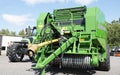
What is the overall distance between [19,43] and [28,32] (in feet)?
9.50

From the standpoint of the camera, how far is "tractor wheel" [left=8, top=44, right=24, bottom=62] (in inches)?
603

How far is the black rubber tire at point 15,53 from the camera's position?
15305mm

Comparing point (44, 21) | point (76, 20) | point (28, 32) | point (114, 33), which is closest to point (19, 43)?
point (28, 32)

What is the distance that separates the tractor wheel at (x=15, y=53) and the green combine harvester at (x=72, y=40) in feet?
15.0

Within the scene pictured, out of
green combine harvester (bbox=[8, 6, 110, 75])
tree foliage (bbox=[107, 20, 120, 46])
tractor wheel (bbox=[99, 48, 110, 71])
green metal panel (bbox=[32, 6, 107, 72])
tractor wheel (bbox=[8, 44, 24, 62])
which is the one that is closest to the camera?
green combine harvester (bbox=[8, 6, 110, 75])

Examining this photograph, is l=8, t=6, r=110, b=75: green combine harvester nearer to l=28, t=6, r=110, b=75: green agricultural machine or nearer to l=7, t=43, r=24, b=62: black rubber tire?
l=28, t=6, r=110, b=75: green agricultural machine

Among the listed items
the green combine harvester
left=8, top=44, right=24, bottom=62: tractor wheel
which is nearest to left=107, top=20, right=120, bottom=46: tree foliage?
left=8, top=44, right=24, bottom=62: tractor wheel

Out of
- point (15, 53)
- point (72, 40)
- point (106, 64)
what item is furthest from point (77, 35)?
point (15, 53)

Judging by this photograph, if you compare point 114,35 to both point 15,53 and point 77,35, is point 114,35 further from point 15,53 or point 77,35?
point 77,35

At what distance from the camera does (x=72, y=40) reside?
9.94 meters

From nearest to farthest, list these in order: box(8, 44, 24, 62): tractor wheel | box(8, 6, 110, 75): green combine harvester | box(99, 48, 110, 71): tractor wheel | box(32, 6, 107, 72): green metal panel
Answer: box(8, 6, 110, 75): green combine harvester → box(32, 6, 107, 72): green metal panel → box(99, 48, 110, 71): tractor wheel → box(8, 44, 24, 62): tractor wheel

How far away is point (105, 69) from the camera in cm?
1180

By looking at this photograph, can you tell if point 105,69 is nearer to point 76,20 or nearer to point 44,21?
point 76,20

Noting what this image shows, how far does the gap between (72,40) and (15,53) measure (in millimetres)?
6484
